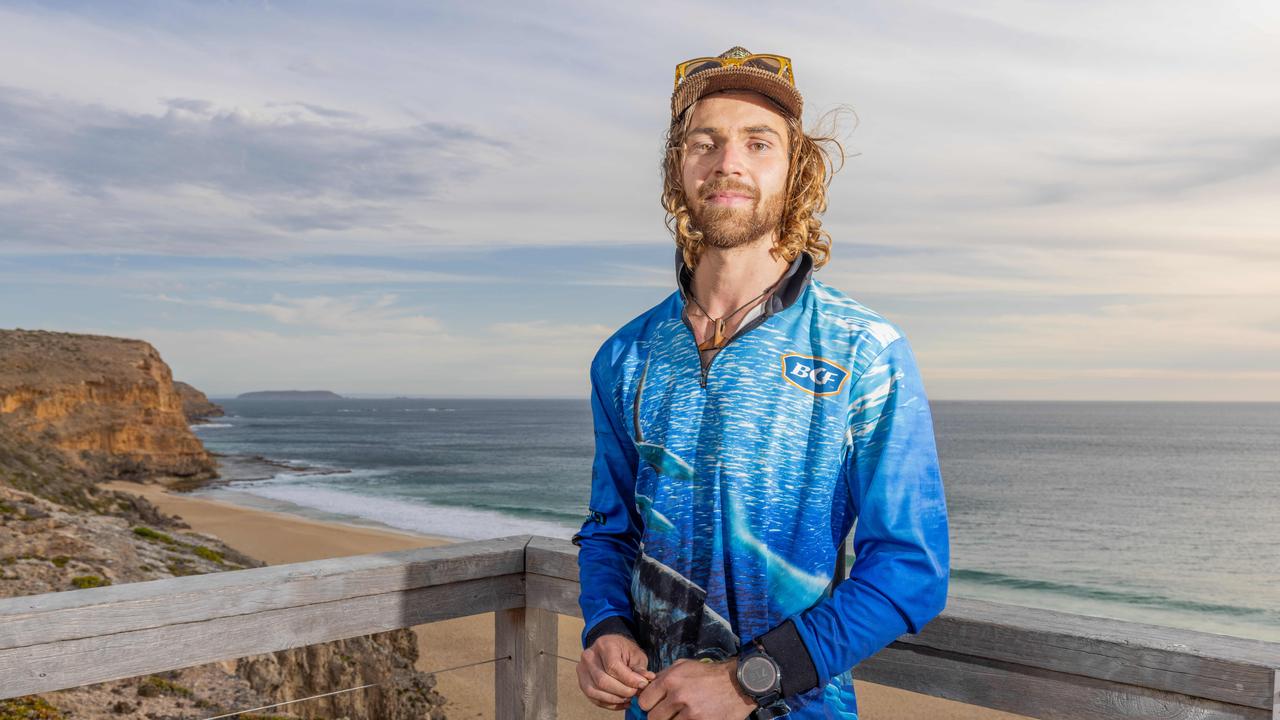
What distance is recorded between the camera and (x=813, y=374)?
146cm

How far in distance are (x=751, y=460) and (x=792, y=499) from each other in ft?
0.29

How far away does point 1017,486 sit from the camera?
4772cm

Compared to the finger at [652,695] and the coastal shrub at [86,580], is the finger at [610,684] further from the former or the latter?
the coastal shrub at [86,580]

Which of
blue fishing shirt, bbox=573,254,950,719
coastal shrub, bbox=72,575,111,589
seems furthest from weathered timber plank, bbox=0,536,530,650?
coastal shrub, bbox=72,575,111,589

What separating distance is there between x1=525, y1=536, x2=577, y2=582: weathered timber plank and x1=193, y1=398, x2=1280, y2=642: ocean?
413 cm

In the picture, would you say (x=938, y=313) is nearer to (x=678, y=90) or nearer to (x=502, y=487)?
(x=502, y=487)

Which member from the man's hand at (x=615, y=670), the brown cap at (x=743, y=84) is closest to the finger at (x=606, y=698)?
the man's hand at (x=615, y=670)

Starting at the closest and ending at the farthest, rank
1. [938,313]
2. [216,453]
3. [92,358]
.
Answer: [92,358] → [216,453] → [938,313]

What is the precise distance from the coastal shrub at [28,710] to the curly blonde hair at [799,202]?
12.2 ft

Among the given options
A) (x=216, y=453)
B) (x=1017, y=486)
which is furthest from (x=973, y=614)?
(x=216, y=453)

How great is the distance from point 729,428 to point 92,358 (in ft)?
171

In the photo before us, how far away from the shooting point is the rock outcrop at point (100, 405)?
4094 centimetres

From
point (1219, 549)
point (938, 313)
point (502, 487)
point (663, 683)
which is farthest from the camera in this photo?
point (938, 313)

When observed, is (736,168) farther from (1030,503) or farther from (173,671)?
(1030,503)
